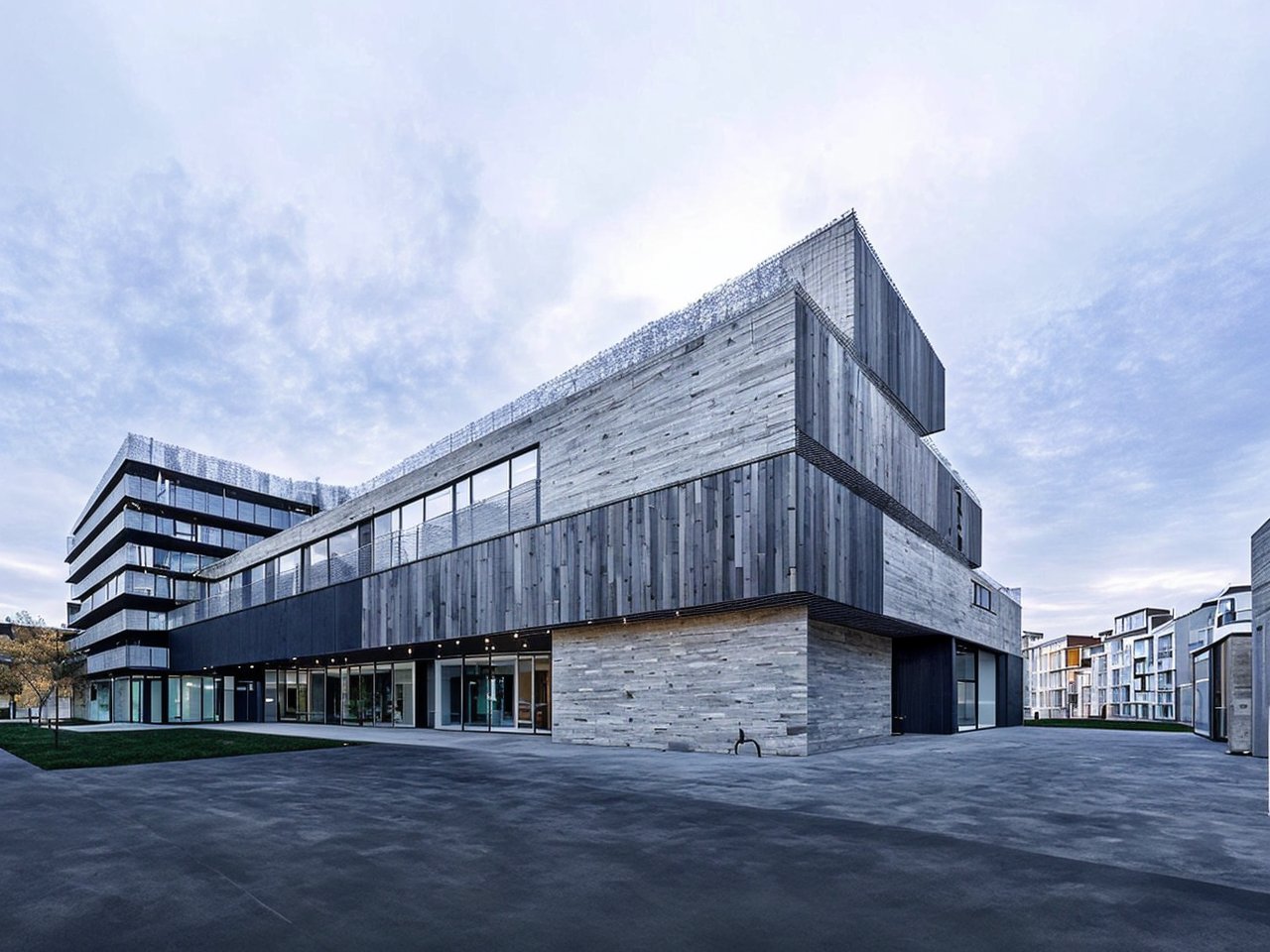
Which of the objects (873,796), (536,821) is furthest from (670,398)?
(536,821)

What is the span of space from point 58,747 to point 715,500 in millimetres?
21966

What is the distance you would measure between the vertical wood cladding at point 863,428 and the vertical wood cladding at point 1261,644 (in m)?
9.45

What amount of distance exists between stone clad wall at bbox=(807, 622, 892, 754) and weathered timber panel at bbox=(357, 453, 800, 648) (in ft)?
9.59

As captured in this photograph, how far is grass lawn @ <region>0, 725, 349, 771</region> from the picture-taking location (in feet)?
64.8

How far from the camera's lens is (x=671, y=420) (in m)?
A: 21.6

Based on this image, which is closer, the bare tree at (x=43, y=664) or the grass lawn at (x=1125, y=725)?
the bare tree at (x=43, y=664)

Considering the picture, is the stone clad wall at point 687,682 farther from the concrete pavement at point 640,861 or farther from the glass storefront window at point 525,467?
the glass storefront window at point 525,467

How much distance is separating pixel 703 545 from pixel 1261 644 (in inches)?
663

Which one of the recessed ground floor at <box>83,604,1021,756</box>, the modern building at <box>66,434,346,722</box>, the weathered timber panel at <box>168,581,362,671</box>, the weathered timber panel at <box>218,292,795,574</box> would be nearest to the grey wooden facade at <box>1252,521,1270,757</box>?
the recessed ground floor at <box>83,604,1021,756</box>

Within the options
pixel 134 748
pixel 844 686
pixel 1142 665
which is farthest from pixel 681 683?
pixel 1142 665

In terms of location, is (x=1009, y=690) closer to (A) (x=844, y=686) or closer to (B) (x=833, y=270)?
(A) (x=844, y=686)

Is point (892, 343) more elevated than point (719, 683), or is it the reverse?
point (892, 343)

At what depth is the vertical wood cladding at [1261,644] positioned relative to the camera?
2172 cm

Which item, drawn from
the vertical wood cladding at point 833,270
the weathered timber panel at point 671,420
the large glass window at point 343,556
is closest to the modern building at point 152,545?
the large glass window at point 343,556
